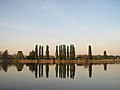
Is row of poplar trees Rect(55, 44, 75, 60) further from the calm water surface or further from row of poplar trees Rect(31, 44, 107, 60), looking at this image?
the calm water surface

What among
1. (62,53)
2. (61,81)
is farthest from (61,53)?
(61,81)

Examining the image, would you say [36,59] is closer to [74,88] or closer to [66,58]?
[66,58]

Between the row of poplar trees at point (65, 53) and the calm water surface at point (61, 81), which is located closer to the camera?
the calm water surface at point (61, 81)

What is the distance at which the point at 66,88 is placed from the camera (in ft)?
45.4

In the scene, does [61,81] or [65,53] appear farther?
[65,53]

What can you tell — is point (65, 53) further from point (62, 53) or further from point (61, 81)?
point (61, 81)

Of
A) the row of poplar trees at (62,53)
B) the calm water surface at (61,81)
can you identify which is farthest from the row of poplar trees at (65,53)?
the calm water surface at (61,81)

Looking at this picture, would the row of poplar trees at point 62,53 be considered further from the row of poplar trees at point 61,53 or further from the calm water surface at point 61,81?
the calm water surface at point 61,81

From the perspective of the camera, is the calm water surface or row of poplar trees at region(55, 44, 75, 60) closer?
the calm water surface

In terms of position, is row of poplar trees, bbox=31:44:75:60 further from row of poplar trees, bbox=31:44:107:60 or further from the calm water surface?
the calm water surface

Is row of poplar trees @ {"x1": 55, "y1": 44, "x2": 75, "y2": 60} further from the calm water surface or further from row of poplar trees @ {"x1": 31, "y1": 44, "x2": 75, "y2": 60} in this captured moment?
the calm water surface

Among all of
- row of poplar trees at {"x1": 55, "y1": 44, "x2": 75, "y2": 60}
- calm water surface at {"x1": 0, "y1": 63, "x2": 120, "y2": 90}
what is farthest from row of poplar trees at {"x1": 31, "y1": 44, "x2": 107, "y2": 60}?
calm water surface at {"x1": 0, "y1": 63, "x2": 120, "y2": 90}

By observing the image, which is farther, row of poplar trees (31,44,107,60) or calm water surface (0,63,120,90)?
row of poplar trees (31,44,107,60)

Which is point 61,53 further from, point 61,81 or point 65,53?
point 61,81
